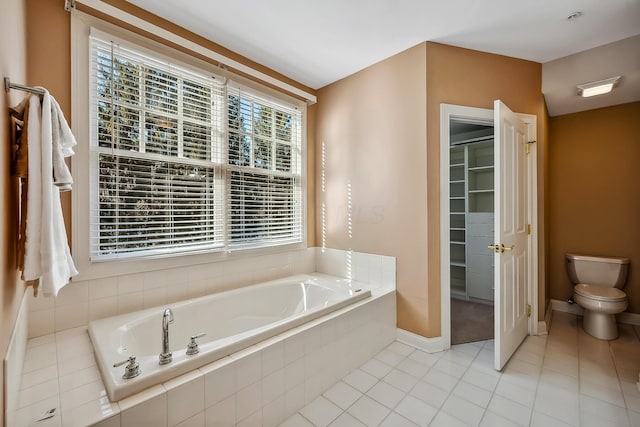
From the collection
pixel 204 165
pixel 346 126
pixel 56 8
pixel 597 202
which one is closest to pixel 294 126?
pixel 346 126

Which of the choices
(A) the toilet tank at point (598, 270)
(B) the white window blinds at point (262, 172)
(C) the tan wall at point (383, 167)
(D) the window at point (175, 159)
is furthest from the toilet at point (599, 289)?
(D) the window at point (175, 159)

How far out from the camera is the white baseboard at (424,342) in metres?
2.30

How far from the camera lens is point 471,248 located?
11.8ft

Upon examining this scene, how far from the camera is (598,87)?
2.29m

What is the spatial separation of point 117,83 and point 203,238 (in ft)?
3.97

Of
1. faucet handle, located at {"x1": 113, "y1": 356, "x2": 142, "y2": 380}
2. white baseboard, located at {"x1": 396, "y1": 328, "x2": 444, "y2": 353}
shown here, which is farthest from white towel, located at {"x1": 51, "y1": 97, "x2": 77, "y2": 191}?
white baseboard, located at {"x1": 396, "y1": 328, "x2": 444, "y2": 353}

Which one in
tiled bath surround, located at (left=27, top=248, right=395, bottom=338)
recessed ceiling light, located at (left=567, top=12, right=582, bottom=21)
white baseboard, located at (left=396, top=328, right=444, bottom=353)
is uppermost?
recessed ceiling light, located at (left=567, top=12, right=582, bottom=21)

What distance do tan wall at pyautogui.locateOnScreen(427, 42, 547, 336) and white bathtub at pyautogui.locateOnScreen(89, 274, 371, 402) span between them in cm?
68

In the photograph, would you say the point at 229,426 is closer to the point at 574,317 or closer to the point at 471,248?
the point at 471,248

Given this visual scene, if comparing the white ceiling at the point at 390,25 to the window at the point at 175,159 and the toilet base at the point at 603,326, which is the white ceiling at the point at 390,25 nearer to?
the window at the point at 175,159

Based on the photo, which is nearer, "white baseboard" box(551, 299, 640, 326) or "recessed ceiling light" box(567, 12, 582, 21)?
"recessed ceiling light" box(567, 12, 582, 21)

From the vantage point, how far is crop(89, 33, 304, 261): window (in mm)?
1795

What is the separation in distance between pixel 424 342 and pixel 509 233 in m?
1.12

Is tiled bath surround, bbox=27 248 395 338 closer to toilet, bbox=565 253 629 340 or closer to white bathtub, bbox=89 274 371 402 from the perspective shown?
white bathtub, bbox=89 274 371 402
